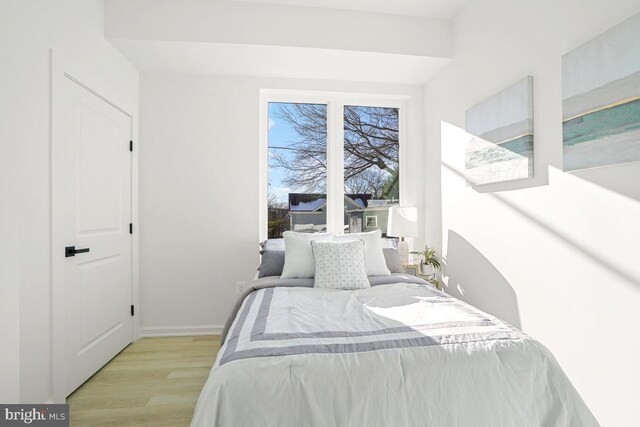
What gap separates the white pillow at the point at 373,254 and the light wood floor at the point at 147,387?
141 centimetres

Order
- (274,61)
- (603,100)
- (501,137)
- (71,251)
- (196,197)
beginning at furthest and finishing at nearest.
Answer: (196,197), (274,61), (501,137), (71,251), (603,100)

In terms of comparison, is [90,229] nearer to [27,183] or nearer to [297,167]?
[27,183]

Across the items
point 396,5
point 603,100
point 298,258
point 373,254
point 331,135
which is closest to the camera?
point 603,100

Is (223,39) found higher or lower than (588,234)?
higher

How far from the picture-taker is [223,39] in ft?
8.39

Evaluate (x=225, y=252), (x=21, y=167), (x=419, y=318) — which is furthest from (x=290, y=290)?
(x=21, y=167)

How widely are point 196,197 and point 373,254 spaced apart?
1.78 m

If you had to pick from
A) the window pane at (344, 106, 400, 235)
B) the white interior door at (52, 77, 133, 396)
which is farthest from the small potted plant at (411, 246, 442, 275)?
the white interior door at (52, 77, 133, 396)

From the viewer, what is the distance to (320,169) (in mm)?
3393

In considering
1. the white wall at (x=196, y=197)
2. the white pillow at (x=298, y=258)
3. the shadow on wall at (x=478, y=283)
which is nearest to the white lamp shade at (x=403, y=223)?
the shadow on wall at (x=478, y=283)

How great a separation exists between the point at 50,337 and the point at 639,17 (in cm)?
328

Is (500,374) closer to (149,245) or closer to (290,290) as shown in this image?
(290,290)

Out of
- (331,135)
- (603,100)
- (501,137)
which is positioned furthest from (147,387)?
(603,100)

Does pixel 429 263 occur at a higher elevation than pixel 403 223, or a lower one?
lower
